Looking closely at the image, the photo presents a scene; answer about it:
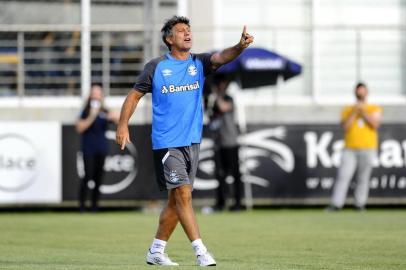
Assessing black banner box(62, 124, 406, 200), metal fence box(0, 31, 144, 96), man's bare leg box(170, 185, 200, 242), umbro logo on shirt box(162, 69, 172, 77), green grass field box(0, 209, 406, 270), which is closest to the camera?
man's bare leg box(170, 185, 200, 242)

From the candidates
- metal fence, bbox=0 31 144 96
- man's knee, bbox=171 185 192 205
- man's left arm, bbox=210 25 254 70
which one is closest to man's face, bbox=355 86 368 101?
metal fence, bbox=0 31 144 96

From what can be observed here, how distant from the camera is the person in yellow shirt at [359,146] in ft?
66.3

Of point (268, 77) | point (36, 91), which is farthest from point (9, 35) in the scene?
point (268, 77)

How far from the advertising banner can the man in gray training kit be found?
1072 centimetres

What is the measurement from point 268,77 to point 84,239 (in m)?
8.70

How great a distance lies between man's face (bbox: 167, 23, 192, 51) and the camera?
1010 cm

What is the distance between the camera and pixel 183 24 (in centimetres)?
1018

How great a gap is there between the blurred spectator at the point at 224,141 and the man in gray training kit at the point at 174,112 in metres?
9.96

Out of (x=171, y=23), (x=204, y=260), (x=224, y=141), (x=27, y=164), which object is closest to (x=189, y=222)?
(x=204, y=260)

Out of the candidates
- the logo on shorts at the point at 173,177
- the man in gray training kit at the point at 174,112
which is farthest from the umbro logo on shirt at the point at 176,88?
the logo on shorts at the point at 173,177

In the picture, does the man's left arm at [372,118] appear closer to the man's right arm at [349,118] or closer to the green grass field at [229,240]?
the man's right arm at [349,118]

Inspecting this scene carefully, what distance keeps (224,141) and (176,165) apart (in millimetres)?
10277

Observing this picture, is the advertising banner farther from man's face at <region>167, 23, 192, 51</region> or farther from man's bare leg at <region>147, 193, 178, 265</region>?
man's face at <region>167, 23, 192, 51</region>

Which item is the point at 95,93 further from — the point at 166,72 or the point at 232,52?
the point at 232,52
